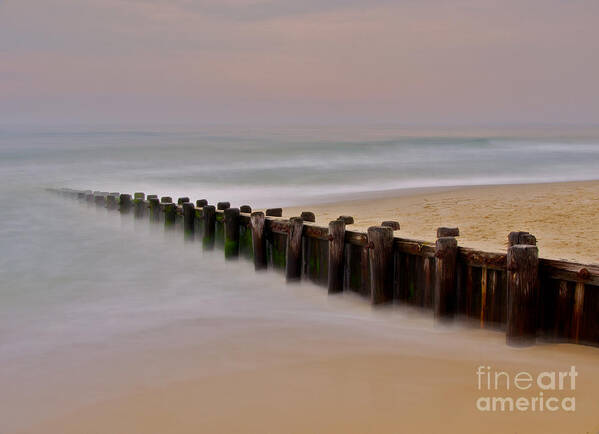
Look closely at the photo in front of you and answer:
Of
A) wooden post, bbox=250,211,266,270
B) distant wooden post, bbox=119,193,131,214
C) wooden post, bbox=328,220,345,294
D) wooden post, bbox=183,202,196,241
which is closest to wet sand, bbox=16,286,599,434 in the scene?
wooden post, bbox=328,220,345,294

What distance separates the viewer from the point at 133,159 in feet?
153

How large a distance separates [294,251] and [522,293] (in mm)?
3231

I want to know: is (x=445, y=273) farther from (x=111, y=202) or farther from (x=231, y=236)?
(x=111, y=202)

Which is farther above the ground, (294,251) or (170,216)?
(170,216)

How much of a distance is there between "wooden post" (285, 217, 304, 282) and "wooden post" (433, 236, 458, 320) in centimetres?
226

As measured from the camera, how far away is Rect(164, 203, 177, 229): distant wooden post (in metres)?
11.6

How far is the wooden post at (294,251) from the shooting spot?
7.61 m

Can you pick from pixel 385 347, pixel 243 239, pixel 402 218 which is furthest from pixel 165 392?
pixel 402 218

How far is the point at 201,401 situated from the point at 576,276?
3.24m

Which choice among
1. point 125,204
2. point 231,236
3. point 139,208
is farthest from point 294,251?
point 125,204

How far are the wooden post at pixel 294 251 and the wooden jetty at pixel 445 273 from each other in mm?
13

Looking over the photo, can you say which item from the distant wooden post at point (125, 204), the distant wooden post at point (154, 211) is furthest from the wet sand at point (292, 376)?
the distant wooden post at point (125, 204)

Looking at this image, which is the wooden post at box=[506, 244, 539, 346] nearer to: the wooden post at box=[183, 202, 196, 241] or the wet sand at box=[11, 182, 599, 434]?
the wet sand at box=[11, 182, 599, 434]

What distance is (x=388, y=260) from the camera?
6348 millimetres
